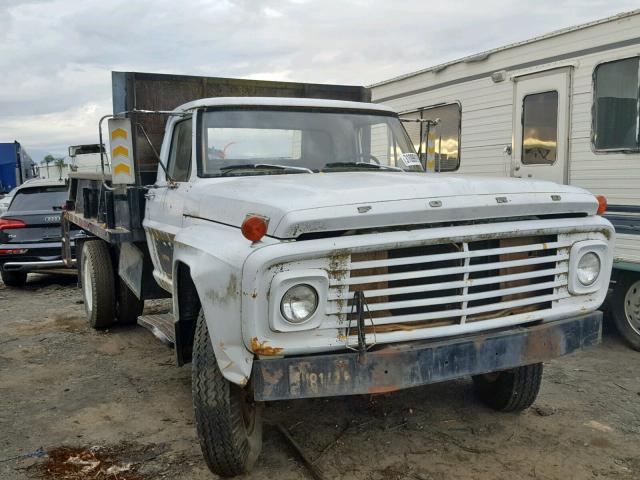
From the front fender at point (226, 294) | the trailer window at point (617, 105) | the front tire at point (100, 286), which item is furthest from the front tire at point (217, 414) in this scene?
the trailer window at point (617, 105)

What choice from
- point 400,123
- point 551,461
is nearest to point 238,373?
point 551,461

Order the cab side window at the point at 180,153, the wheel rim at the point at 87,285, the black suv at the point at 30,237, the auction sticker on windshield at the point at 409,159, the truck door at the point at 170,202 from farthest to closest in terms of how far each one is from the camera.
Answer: the black suv at the point at 30,237 < the wheel rim at the point at 87,285 < the auction sticker on windshield at the point at 409,159 < the cab side window at the point at 180,153 < the truck door at the point at 170,202


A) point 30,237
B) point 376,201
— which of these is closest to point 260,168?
point 376,201

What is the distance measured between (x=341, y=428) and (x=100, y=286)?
3.48 meters

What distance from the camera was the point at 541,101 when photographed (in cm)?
655

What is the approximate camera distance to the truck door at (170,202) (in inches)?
173

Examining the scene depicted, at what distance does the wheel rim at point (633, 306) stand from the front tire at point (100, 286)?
16.3 feet

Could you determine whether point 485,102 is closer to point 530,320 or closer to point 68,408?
point 530,320

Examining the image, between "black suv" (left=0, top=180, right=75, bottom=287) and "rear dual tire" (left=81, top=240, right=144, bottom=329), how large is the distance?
2220mm

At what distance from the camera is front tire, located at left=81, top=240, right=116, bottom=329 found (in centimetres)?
653

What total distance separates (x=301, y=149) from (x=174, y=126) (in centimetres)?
104

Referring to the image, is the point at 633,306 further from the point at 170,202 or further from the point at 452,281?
the point at 170,202

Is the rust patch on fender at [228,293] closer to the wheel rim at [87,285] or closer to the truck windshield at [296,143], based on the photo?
the truck windshield at [296,143]

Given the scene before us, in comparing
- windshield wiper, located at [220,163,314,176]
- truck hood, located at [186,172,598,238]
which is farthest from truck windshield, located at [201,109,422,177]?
truck hood, located at [186,172,598,238]
